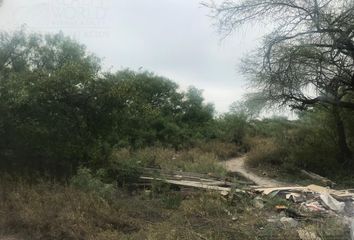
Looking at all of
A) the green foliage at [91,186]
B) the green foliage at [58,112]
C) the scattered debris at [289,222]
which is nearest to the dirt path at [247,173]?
the green foliage at [58,112]

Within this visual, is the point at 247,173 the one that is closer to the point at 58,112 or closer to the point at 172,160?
the point at 172,160

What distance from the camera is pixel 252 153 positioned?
27.6 meters

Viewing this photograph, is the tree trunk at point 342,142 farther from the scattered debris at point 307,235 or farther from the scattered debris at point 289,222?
the scattered debris at point 307,235

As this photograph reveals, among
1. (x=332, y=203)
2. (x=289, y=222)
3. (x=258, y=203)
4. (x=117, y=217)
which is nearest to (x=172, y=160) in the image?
(x=258, y=203)

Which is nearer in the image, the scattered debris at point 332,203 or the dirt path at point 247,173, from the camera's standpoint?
the scattered debris at point 332,203

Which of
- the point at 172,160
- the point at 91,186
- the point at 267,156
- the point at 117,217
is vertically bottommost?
the point at 117,217

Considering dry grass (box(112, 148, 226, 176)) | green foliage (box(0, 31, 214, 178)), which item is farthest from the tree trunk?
green foliage (box(0, 31, 214, 178))

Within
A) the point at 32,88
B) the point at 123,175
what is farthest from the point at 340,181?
the point at 32,88

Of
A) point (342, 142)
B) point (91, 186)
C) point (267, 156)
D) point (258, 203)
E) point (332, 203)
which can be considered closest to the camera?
point (332, 203)

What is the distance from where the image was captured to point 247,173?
24031 millimetres

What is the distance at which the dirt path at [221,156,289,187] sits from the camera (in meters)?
20.3

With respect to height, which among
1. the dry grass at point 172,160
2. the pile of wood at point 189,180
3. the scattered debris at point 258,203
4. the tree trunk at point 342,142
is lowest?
the scattered debris at point 258,203

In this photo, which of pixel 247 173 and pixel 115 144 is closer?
pixel 115 144

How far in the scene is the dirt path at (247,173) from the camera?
20.3 m
